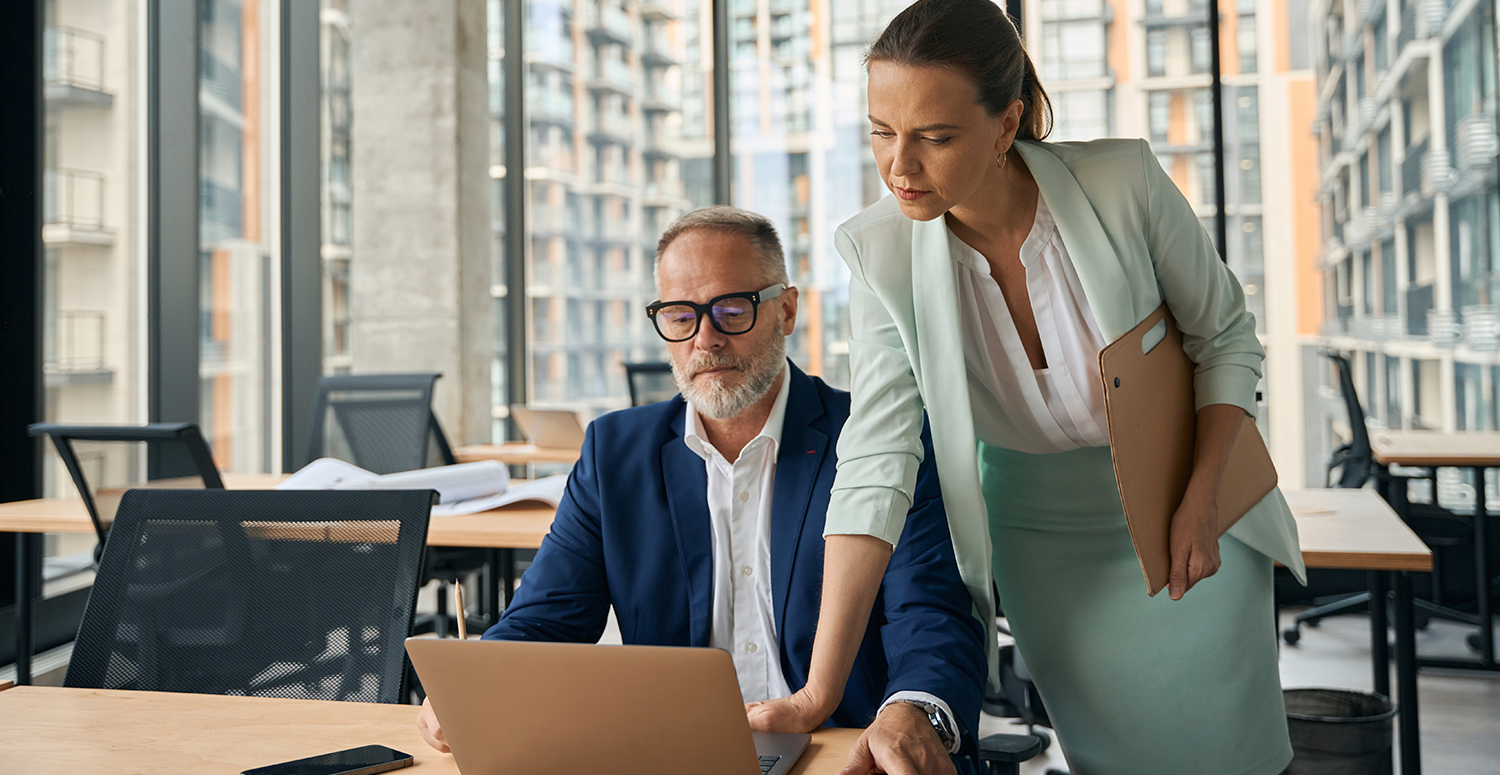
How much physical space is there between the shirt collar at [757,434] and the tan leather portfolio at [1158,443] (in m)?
0.49

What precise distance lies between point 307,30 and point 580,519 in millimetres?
4473

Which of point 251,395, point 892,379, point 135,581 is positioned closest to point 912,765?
point 892,379

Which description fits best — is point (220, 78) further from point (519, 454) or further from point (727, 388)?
point (727, 388)

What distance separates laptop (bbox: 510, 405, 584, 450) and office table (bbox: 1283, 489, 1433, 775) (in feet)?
7.76

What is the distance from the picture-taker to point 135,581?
1.41 metres

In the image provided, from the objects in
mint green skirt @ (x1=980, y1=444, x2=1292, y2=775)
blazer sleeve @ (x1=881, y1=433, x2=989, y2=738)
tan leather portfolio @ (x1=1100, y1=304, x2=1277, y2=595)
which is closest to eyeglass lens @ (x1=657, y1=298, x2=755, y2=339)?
blazer sleeve @ (x1=881, y1=433, x2=989, y2=738)

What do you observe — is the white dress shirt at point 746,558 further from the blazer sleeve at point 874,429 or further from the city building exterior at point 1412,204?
the city building exterior at point 1412,204

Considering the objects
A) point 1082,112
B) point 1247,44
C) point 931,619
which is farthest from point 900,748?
point 1247,44

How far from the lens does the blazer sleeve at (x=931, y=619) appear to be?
113 centimetres

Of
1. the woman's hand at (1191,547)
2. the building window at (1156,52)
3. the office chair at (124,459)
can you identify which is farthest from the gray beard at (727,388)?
the building window at (1156,52)

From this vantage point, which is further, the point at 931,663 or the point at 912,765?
the point at 931,663

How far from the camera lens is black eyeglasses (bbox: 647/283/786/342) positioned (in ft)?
4.91

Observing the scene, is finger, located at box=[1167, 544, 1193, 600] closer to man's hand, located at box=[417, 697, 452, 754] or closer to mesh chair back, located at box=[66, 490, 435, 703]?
man's hand, located at box=[417, 697, 452, 754]

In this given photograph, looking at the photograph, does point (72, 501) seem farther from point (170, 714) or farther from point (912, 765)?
point (912, 765)
